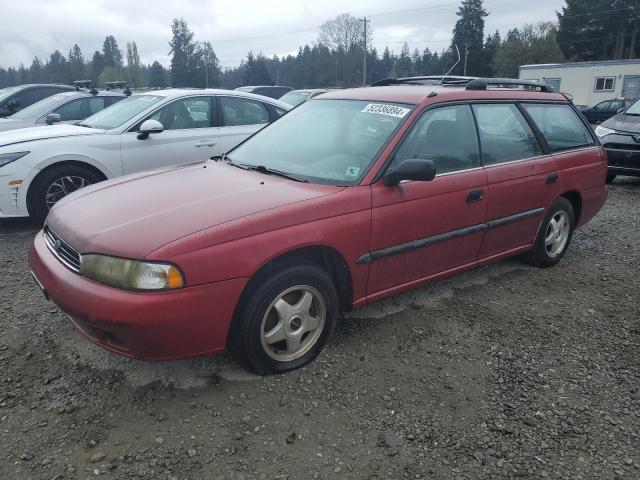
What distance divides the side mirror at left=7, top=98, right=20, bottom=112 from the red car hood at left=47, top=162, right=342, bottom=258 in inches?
332

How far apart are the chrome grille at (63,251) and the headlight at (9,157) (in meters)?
2.63

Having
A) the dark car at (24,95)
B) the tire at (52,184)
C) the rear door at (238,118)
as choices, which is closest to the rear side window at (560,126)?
the rear door at (238,118)

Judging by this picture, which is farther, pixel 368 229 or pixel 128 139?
pixel 128 139

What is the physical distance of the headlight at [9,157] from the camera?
521cm

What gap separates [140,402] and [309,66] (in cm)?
7296

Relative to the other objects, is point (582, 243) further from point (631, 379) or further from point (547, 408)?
point (547, 408)

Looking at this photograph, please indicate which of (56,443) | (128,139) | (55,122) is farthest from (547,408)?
(55,122)

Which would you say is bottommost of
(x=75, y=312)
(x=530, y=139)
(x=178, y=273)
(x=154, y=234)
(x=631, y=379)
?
(x=631, y=379)

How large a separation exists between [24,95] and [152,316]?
34.3 feet

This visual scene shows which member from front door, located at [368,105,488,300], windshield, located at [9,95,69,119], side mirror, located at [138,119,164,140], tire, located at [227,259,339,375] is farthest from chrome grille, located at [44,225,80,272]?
windshield, located at [9,95,69,119]

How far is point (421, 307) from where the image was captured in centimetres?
385

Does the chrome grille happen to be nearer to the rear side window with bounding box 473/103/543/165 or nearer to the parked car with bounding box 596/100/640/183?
the rear side window with bounding box 473/103/543/165

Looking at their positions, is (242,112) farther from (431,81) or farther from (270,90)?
(270,90)

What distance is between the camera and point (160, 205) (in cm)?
288
